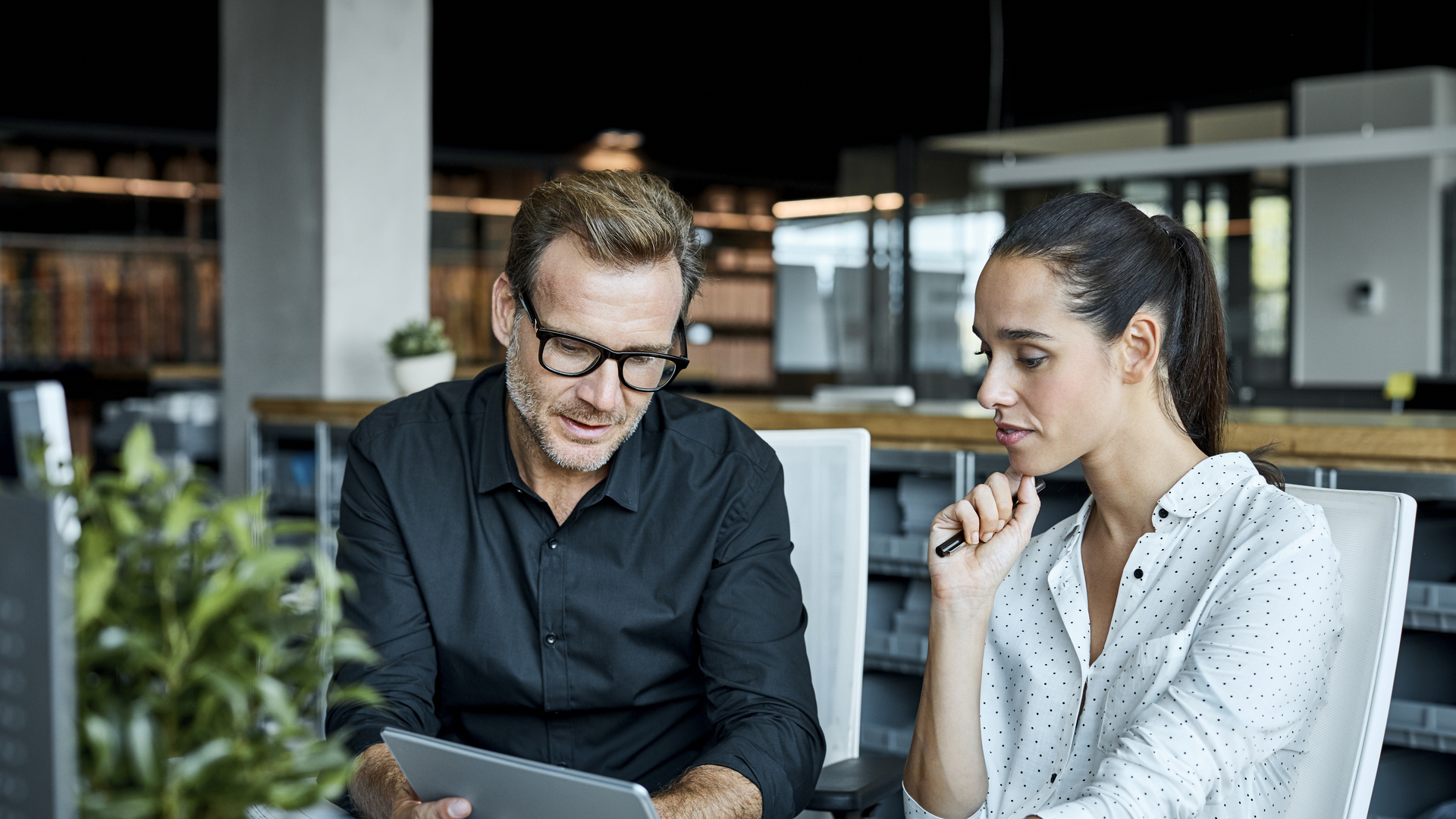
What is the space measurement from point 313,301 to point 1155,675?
11.4ft

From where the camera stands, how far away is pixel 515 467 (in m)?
1.65

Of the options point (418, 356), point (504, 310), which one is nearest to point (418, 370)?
point (418, 356)

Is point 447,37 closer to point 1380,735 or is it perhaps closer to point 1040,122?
point 1040,122

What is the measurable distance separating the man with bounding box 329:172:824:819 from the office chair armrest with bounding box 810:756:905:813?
43 millimetres

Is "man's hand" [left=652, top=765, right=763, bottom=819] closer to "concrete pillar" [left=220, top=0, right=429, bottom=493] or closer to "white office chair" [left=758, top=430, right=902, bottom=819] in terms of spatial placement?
"white office chair" [left=758, top=430, right=902, bottom=819]

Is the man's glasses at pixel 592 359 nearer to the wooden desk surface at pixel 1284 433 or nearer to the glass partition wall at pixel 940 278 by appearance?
the wooden desk surface at pixel 1284 433

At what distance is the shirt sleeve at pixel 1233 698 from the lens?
1187mm

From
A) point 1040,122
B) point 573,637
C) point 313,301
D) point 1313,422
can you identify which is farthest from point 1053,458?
point 1040,122

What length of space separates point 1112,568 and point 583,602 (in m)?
0.65

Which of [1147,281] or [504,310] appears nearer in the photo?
[1147,281]

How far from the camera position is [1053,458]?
4.56ft

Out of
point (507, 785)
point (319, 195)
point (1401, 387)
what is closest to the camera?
point (507, 785)

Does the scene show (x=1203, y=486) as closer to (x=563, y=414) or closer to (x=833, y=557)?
(x=833, y=557)

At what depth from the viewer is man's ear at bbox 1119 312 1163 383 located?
1380mm
